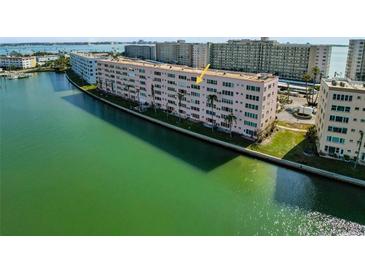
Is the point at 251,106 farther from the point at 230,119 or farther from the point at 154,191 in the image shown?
the point at 154,191

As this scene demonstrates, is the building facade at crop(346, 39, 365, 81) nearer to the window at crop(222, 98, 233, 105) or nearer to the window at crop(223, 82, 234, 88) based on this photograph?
the window at crop(222, 98, 233, 105)

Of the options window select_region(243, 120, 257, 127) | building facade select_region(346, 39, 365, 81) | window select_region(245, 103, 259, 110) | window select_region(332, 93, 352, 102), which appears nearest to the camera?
window select_region(332, 93, 352, 102)

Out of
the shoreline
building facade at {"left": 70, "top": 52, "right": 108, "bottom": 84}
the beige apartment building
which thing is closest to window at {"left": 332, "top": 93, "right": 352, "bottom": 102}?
the shoreline

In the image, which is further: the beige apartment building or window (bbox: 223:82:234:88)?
window (bbox: 223:82:234:88)

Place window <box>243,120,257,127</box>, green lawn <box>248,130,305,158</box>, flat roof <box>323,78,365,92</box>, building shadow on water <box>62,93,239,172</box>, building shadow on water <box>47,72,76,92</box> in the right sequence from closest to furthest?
flat roof <box>323,78,365,92</box> < green lawn <box>248,130,305,158</box> < building shadow on water <box>62,93,239,172</box> < window <box>243,120,257,127</box> < building shadow on water <box>47,72,76,92</box>

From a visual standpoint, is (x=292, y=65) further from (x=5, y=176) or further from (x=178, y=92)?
Answer: (x=5, y=176)

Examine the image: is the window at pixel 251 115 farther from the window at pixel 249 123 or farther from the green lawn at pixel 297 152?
the green lawn at pixel 297 152
